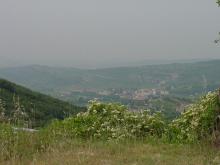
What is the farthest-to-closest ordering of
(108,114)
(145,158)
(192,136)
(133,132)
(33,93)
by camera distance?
1. (33,93)
2. (108,114)
3. (133,132)
4. (192,136)
5. (145,158)

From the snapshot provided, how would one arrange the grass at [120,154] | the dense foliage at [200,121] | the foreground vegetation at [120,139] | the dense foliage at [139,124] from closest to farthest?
the grass at [120,154] < the foreground vegetation at [120,139] < the dense foliage at [200,121] < the dense foliage at [139,124]

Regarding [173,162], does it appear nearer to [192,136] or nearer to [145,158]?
[145,158]

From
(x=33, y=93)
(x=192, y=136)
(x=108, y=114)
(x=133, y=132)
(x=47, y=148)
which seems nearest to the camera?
(x=47, y=148)

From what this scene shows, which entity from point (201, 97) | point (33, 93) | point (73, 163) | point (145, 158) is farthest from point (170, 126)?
point (33, 93)

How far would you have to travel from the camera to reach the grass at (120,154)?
959 cm

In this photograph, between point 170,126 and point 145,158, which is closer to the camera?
point 145,158

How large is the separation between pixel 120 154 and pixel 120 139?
1.91m

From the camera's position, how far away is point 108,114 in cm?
1450

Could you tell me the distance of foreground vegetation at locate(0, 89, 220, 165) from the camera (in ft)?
33.0

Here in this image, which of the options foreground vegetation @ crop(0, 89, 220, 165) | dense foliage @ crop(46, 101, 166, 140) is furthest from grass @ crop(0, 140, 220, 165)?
dense foliage @ crop(46, 101, 166, 140)

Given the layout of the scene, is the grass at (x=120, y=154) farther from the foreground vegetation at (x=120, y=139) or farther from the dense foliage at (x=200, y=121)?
the dense foliage at (x=200, y=121)

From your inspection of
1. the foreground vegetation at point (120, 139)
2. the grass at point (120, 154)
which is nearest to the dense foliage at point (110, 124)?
the foreground vegetation at point (120, 139)

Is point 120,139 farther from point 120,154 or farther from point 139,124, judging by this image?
point 120,154

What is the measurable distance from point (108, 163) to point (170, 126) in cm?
498
